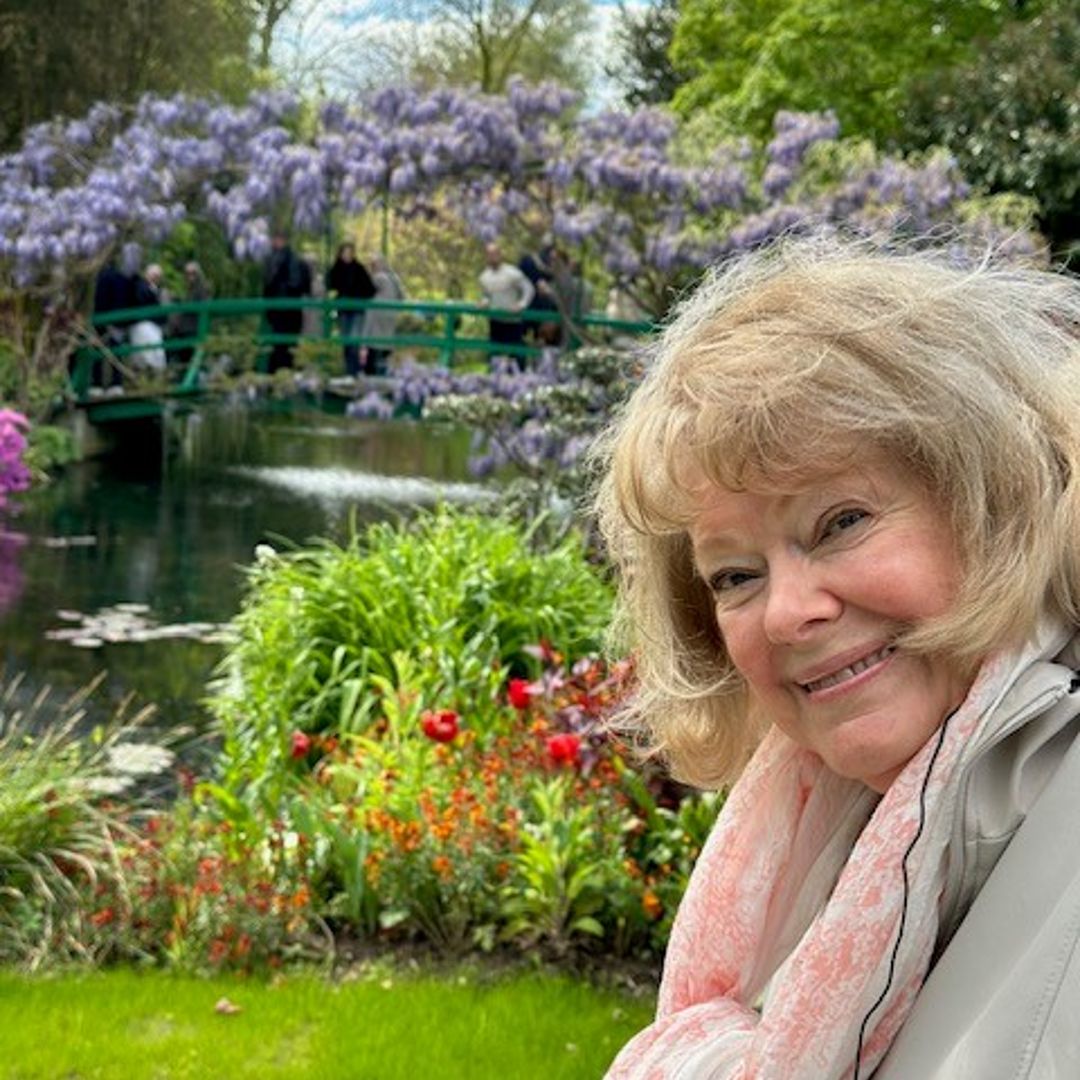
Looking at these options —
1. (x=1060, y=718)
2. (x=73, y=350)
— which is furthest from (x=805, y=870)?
(x=73, y=350)

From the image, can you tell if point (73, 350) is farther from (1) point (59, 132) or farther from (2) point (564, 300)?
(2) point (564, 300)

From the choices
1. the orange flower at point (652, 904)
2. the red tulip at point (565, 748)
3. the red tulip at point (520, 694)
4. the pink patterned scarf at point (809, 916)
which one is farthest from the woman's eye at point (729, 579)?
the red tulip at point (520, 694)

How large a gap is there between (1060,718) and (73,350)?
750 inches

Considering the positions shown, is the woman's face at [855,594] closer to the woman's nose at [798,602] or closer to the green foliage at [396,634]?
the woman's nose at [798,602]

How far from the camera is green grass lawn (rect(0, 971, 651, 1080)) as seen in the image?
4.38 meters

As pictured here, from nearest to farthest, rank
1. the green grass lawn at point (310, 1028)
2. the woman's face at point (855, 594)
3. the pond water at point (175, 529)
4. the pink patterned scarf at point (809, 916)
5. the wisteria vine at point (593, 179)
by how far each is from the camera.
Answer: the pink patterned scarf at point (809, 916), the woman's face at point (855, 594), the green grass lawn at point (310, 1028), the pond water at point (175, 529), the wisteria vine at point (593, 179)

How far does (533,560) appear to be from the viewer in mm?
7852

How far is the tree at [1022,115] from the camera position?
18.0 m

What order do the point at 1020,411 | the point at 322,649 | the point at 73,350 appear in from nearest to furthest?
the point at 1020,411, the point at 322,649, the point at 73,350

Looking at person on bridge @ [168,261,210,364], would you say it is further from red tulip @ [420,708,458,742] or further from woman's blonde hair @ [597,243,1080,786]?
woman's blonde hair @ [597,243,1080,786]

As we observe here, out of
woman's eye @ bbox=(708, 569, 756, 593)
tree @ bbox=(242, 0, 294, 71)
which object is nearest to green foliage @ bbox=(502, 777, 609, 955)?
woman's eye @ bbox=(708, 569, 756, 593)

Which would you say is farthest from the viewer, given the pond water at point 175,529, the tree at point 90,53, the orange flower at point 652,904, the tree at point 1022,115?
the tree at point 90,53

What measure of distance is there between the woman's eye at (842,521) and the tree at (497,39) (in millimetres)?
32702

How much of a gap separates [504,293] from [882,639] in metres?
15.4
